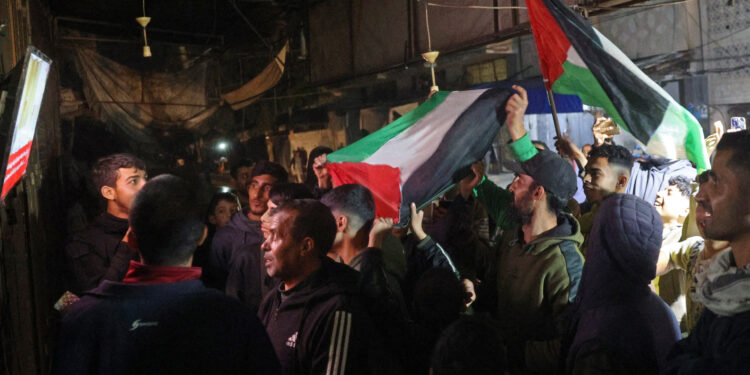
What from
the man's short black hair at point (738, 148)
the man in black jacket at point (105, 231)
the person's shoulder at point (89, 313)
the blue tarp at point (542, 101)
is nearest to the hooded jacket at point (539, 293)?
the man's short black hair at point (738, 148)

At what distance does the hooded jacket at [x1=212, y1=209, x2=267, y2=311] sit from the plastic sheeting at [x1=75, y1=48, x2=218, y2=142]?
23.0ft

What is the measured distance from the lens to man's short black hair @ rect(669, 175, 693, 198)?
4801mm

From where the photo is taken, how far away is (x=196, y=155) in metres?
15.6

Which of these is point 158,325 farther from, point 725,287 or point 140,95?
point 140,95

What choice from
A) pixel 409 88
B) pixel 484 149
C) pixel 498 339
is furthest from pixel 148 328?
pixel 409 88

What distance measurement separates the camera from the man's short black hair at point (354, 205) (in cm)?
413

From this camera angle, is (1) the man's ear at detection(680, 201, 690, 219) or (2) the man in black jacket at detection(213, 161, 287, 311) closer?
(2) the man in black jacket at detection(213, 161, 287, 311)

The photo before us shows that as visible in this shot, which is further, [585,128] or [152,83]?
[152,83]

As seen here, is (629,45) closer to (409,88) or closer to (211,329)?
(409,88)

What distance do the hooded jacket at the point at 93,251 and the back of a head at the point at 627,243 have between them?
332 cm

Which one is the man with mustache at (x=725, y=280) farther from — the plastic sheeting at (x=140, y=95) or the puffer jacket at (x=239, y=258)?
the plastic sheeting at (x=140, y=95)

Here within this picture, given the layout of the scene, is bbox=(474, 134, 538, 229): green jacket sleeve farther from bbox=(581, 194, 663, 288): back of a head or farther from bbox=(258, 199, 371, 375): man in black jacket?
bbox=(258, 199, 371, 375): man in black jacket

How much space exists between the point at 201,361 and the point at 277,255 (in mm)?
1090

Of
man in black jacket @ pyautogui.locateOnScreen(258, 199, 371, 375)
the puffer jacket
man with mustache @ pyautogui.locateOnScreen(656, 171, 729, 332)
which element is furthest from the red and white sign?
man with mustache @ pyautogui.locateOnScreen(656, 171, 729, 332)
